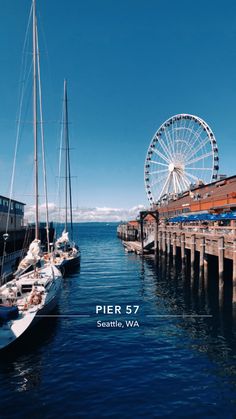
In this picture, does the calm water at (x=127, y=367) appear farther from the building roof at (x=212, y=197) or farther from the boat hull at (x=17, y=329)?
the building roof at (x=212, y=197)

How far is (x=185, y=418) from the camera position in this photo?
10.5 meters

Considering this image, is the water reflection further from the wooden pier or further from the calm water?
the wooden pier

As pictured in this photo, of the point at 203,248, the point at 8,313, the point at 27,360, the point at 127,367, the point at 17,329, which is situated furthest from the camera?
the point at 203,248

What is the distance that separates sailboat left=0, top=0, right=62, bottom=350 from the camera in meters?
15.7

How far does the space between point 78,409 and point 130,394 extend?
211 cm

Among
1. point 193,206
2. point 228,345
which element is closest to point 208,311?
point 228,345

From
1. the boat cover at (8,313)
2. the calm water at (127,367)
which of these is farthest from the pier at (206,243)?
the boat cover at (8,313)

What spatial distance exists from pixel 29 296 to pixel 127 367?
25.0 feet

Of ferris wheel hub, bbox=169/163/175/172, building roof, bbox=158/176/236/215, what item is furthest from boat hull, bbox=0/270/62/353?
ferris wheel hub, bbox=169/163/175/172

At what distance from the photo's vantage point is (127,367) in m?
14.4

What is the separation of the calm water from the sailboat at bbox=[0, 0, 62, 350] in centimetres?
111

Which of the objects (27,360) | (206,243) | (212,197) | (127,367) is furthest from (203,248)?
(27,360)

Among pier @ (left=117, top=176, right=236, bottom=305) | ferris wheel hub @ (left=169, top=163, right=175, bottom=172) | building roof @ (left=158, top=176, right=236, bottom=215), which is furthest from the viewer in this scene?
ferris wheel hub @ (left=169, top=163, right=175, bottom=172)

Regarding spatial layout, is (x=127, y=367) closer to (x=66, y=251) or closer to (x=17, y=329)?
(x=17, y=329)
